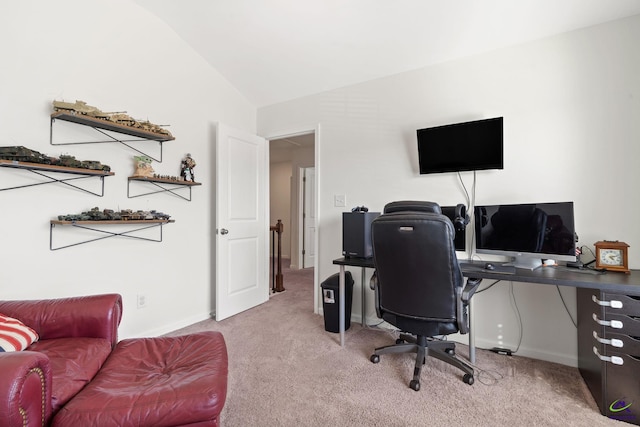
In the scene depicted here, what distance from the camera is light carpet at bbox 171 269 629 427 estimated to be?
1.59m

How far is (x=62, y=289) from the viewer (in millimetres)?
2107

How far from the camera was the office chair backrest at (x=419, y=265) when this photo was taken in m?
1.70

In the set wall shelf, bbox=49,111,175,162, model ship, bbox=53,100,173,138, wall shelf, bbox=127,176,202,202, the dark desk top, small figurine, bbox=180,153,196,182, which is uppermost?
model ship, bbox=53,100,173,138

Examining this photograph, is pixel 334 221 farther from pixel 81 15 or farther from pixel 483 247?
pixel 81 15

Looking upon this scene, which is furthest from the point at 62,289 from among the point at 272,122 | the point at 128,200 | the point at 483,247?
A: the point at 483,247

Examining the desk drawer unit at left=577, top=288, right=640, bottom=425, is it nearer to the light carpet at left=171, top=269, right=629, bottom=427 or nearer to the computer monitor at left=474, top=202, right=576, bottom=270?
the light carpet at left=171, top=269, right=629, bottom=427

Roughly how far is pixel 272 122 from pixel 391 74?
153 cm

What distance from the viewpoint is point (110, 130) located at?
2.36 m

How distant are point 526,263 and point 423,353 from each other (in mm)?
A: 1002

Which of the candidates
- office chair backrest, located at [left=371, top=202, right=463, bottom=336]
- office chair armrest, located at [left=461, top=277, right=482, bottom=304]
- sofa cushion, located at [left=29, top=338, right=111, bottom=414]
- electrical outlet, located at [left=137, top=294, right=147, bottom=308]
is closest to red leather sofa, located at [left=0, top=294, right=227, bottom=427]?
sofa cushion, located at [left=29, top=338, right=111, bottom=414]

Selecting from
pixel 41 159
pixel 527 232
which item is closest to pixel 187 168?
pixel 41 159

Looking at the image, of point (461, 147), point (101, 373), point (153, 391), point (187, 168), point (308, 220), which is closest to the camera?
point (153, 391)

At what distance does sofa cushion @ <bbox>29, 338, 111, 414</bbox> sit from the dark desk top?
6.85 feet

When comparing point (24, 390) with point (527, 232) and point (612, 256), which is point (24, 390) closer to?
point (527, 232)
